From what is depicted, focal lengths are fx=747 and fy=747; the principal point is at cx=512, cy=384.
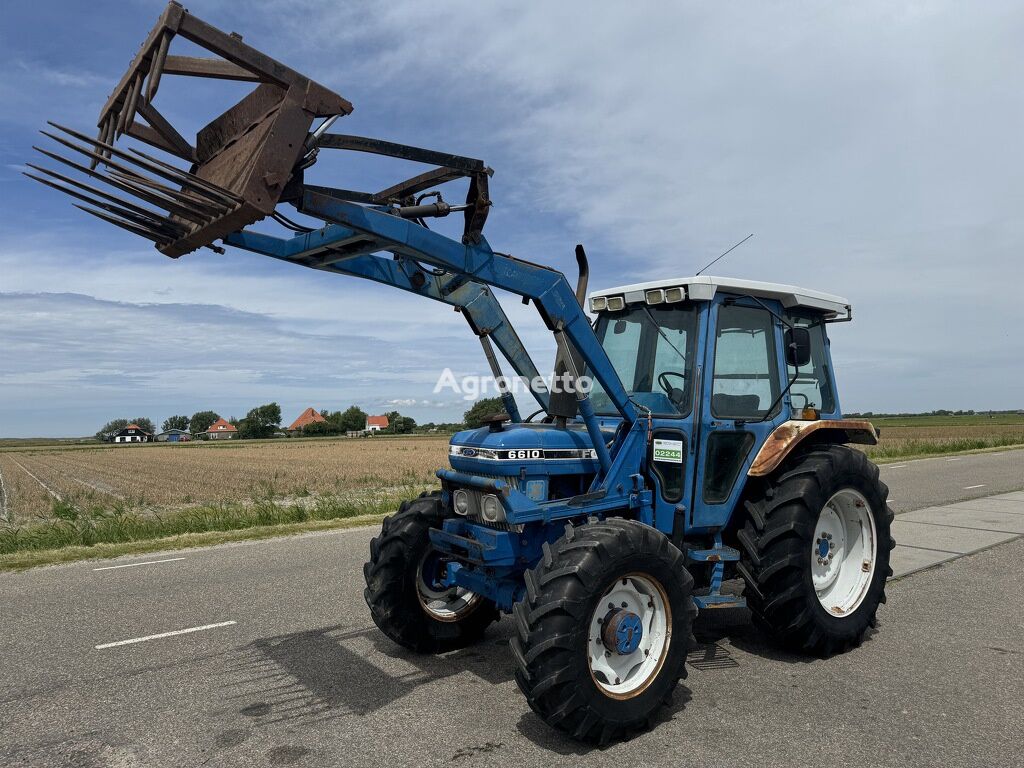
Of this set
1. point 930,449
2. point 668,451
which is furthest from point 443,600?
point 930,449

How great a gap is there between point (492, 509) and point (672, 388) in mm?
1518

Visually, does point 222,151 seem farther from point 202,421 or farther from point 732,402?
point 202,421

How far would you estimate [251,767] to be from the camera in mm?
3408

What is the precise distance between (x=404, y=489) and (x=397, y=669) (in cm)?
1190

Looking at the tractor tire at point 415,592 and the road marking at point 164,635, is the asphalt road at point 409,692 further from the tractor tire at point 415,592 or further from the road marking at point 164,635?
the tractor tire at point 415,592

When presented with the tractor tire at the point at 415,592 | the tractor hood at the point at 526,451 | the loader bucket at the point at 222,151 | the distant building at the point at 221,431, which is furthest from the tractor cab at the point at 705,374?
the distant building at the point at 221,431

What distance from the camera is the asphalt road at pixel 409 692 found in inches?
138

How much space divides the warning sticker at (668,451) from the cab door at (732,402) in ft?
0.43

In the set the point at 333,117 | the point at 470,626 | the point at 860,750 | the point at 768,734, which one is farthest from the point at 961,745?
the point at 333,117

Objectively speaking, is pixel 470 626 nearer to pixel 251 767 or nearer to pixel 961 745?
pixel 251 767

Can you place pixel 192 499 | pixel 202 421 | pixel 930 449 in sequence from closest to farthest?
pixel 192 499 → pixel 930 449 → pixel 202 421

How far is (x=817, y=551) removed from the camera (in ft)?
16.9

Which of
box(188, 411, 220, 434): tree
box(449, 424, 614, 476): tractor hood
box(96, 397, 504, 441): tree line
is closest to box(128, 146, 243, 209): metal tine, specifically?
box(449, 424, 614, 476): tractor hood

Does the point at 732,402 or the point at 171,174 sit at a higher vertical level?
the point at 171,174
